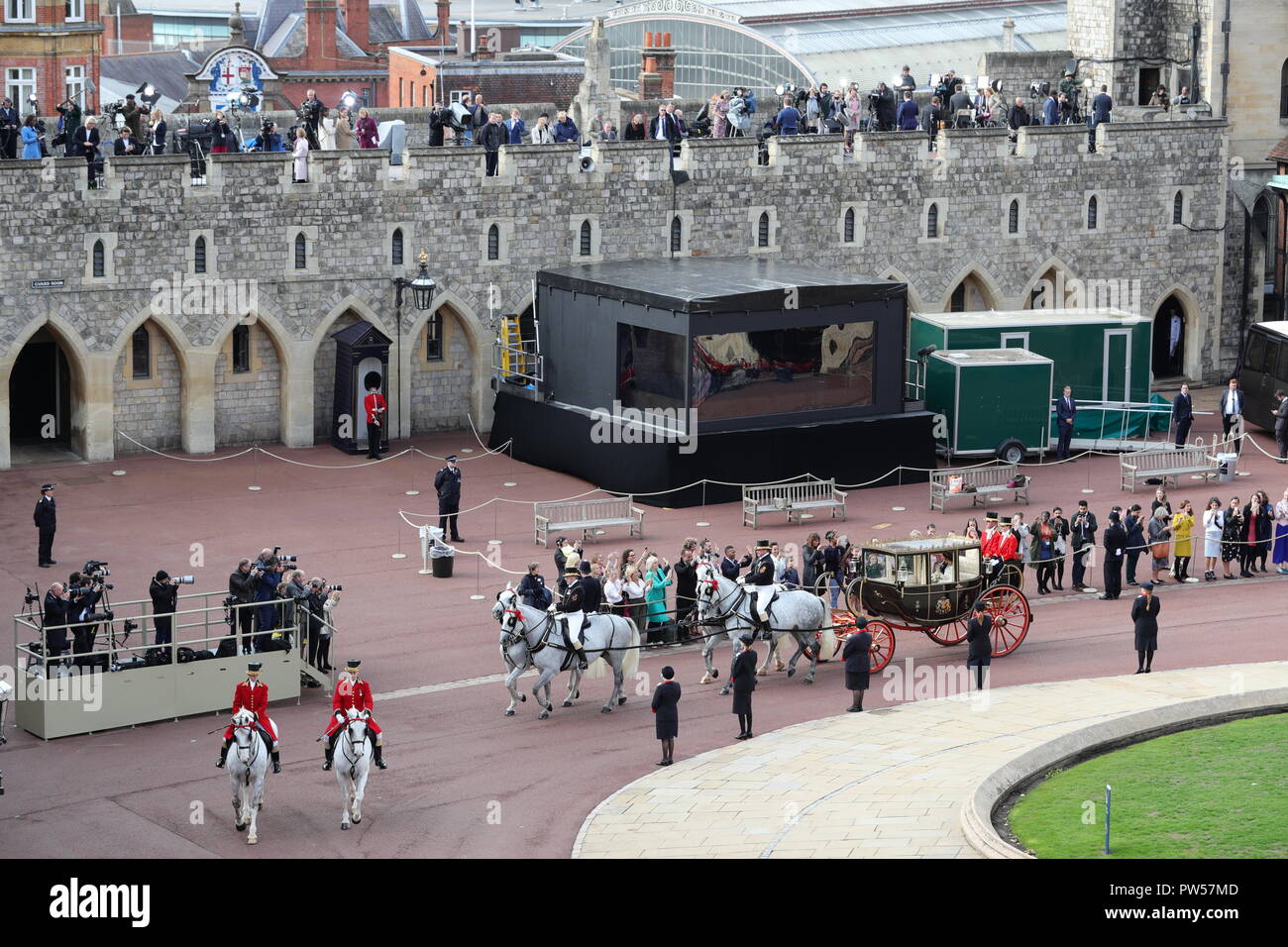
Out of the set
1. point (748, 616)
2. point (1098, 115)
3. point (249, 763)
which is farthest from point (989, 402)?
point (249, 763)

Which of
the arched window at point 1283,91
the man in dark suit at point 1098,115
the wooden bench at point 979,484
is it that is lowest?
the wooden bench at point 979,484

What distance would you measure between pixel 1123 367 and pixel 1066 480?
509 cm

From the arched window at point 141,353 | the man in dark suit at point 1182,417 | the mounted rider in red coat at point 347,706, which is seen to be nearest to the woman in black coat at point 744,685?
the mounted rider in red coat at point 347,706

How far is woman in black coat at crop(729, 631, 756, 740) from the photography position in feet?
95.9

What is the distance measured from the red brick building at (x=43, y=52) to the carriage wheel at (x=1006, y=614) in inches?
1479

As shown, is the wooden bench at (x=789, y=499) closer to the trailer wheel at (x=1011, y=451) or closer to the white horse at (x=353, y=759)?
the trailer wheel at (x=1011, y=451)

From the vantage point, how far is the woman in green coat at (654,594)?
1329 inches

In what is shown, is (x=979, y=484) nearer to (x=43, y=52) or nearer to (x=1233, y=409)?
(x=1233, y=409)

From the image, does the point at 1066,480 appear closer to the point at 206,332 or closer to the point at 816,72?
the point at 206,332

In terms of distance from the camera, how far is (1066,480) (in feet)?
149

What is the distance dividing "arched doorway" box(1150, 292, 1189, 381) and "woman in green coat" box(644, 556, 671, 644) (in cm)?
2550

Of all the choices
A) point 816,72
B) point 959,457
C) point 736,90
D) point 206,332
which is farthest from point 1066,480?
point 816,72

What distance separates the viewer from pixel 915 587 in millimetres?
32562

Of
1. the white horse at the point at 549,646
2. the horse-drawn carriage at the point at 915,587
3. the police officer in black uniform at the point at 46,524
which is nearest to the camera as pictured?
the white horse at the point at 549,646
